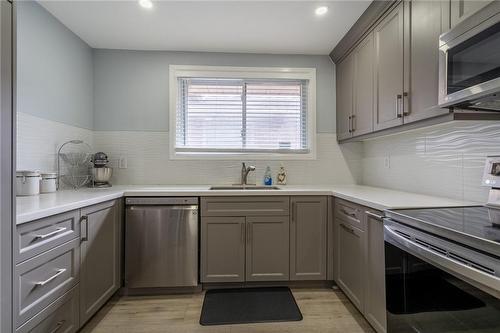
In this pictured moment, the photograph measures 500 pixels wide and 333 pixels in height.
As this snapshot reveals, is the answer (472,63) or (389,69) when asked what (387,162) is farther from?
(472,63)

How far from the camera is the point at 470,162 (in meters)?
1.57

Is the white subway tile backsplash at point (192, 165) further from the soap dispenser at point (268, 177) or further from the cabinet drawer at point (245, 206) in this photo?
the cabinet drawer at point (245, 206)

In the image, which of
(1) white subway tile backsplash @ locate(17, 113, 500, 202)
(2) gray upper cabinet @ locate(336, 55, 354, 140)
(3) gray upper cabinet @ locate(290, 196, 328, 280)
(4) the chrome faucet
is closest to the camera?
(1) white subway tile backsplash @ locate(17, 113, 500, 202)

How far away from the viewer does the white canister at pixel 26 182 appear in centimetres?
169

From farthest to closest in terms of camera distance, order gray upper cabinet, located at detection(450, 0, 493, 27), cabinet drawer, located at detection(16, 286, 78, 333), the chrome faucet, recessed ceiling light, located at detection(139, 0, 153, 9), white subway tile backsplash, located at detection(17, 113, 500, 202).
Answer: the chrome faucet
recessed ceiling light, located at detection(139, 0, 153, 9)
white subway tile backsplash, located at detection(17, 113, 500, 202)
cabinet drawer, located at detection(16, 286, 78, 333)
gray upper cabinet, located at detection(450, 0, 493, 27)

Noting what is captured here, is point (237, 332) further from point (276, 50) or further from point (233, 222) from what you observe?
point (276, 50)

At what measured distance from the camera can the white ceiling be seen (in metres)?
2.01

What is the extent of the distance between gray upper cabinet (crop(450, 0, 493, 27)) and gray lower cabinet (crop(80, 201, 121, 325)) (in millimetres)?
2340

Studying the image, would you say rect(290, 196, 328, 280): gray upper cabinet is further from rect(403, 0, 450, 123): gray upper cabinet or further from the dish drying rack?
the dish drying rack

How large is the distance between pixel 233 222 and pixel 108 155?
1.62 m

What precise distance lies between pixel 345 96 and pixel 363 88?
0.37 metres

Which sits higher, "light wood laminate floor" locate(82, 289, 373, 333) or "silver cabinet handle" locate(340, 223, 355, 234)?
"silver cabinet handle" locate(340, 223, 355, 234)

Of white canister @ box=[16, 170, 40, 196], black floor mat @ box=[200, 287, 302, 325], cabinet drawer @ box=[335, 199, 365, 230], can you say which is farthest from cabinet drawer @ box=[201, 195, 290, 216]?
white canister @ box=[16, 170, 40, 196]

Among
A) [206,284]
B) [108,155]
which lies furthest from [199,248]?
[108,155]
